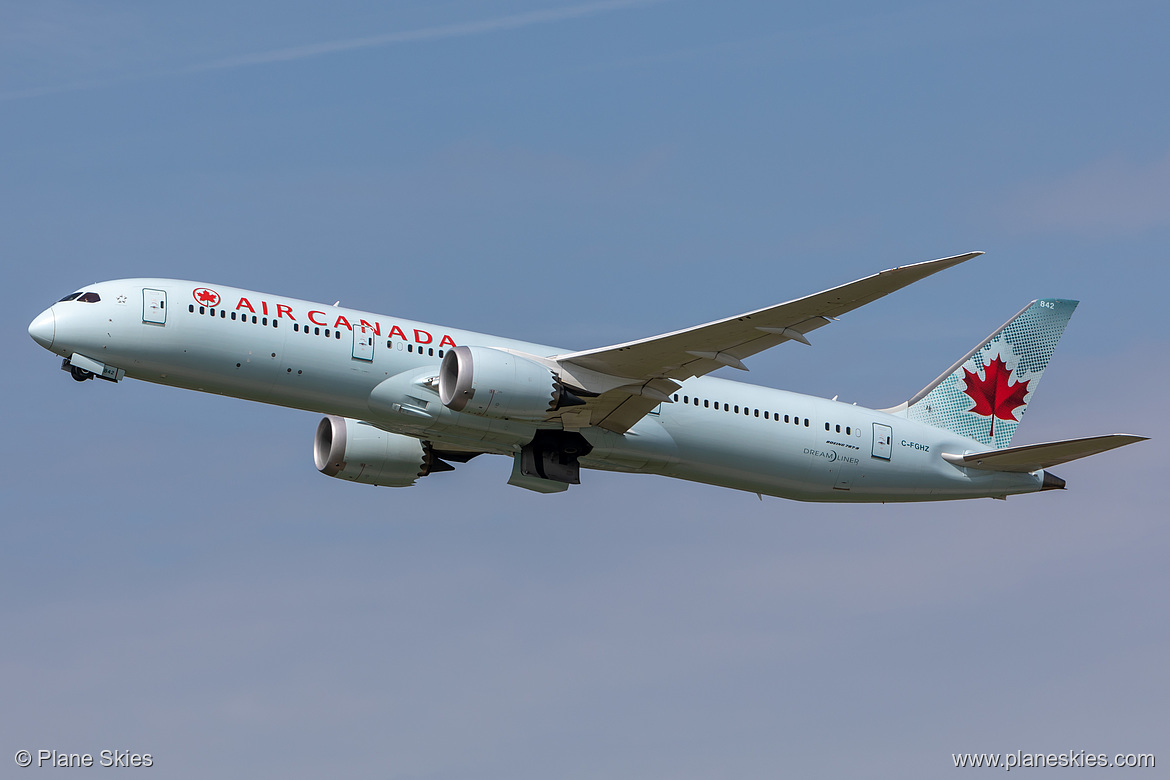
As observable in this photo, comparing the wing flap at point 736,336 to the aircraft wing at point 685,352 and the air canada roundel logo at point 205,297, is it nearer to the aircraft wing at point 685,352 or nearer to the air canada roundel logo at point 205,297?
→ the aircraft wing at point 685,352

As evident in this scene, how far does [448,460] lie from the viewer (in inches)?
1891

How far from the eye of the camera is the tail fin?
4894 centimetres

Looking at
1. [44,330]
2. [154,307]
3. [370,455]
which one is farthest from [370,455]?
[44,330]

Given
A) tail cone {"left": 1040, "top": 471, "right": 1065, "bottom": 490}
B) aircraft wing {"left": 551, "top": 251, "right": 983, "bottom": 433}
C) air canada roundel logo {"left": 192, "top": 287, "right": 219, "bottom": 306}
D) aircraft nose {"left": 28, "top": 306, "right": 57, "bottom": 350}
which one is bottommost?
tail cone {"left": 1040, "top": 471, "right": 1065, "bottom": 490}

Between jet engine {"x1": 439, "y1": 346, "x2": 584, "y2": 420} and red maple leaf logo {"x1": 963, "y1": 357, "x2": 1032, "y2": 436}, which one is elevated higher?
red maple leaf logo {"x1": 963, "y1": 357, "x2": 1032, "y2": 436}

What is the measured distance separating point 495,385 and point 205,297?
25.4 feet

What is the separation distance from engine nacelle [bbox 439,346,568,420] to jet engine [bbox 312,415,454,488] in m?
7.08

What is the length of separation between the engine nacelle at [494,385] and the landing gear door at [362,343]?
6.40 feet

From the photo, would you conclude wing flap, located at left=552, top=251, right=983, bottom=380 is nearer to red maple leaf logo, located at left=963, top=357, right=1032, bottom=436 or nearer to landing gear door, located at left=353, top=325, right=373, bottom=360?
landing gear door, located at left=353, top=325, right=373, bottom=360

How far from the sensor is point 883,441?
46.7 meters

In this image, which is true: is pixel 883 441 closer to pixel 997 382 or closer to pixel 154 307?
pixel 997 382

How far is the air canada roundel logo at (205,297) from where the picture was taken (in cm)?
3938

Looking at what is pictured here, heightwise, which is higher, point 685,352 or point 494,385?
point 685,352

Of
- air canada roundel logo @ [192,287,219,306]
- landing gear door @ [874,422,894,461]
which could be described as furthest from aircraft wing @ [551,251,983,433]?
air canada roundel logo @ [192,287,219,306]
